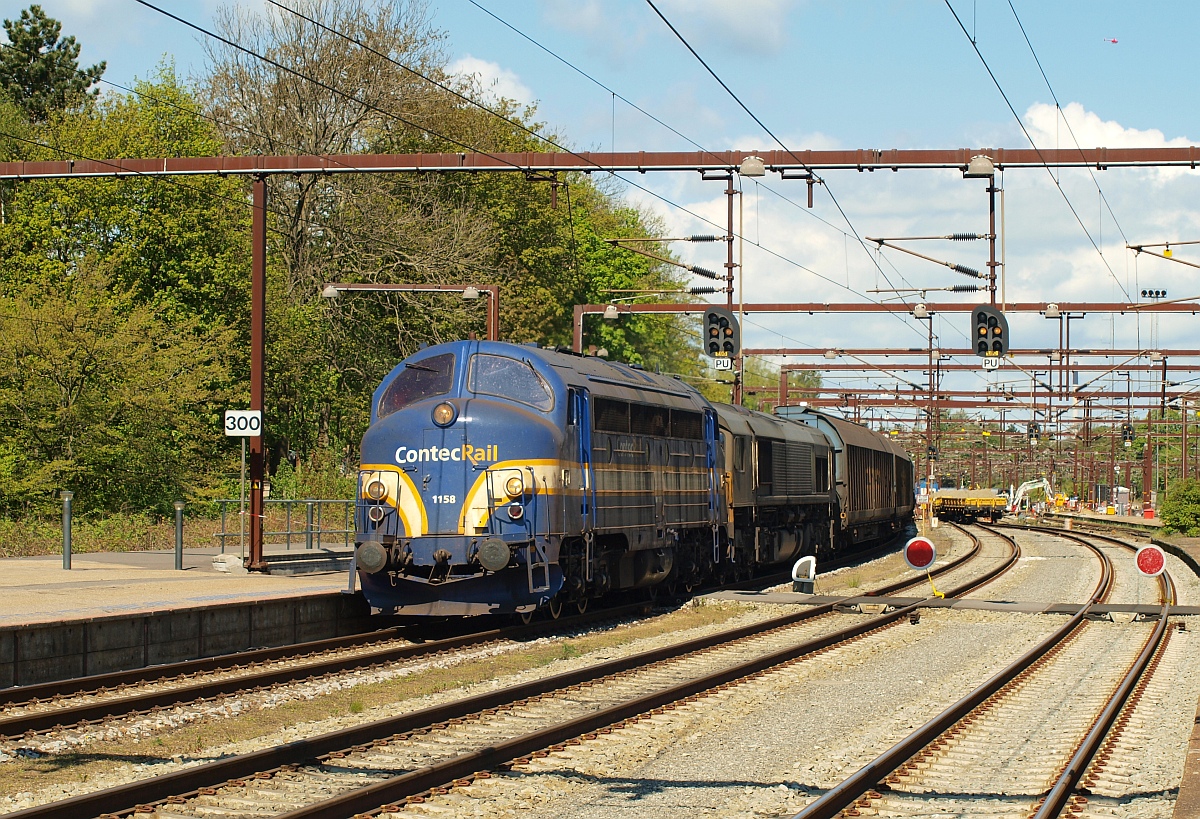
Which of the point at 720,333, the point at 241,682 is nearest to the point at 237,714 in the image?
the point at 241,682

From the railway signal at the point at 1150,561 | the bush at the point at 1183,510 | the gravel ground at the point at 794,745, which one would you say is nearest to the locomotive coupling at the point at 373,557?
the gravel ground at the point at 794,745

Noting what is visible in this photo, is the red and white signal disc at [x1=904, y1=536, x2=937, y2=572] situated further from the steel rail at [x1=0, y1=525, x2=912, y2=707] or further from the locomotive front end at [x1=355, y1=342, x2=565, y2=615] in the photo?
the locomotive front end at [x1=355, y1=342, x2=565, y2=615]

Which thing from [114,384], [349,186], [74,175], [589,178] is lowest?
[114,384]

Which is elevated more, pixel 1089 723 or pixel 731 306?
pixel 731 306

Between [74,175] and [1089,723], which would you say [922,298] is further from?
[1089,723]

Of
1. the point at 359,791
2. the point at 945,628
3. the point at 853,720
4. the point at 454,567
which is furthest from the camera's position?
the point at 945,628

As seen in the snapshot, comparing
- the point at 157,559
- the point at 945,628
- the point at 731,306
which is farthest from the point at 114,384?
the point at 945,628

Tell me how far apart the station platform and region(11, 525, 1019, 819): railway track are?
5.13 m

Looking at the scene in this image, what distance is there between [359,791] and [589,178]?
244ft

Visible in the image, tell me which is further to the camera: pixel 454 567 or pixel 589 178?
pixel 589 178

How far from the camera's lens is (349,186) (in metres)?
47.9

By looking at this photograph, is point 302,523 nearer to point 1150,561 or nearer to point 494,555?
point 494,555

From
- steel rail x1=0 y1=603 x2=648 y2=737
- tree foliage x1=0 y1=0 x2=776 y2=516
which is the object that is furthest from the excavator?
steel rail x1=0 y1=603 x2=648 y2=737

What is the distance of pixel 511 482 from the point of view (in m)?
17.2
